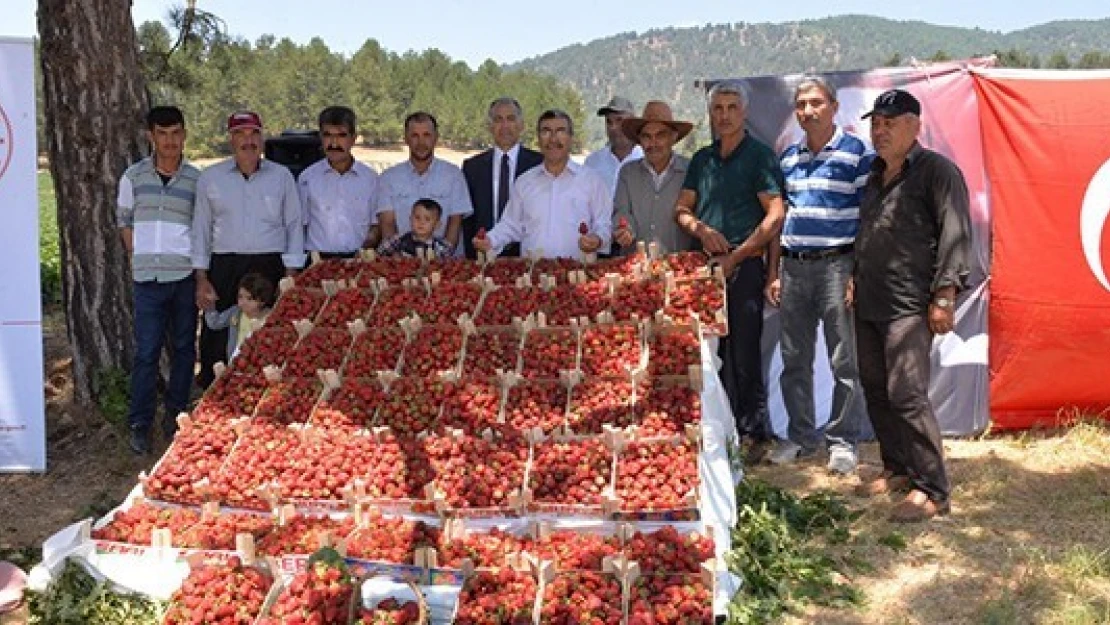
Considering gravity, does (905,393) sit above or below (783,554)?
above

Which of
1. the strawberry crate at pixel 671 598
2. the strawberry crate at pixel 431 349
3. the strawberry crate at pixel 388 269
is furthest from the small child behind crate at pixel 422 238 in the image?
the strawberry crate at pixel 671 598

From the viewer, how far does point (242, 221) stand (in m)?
5.62

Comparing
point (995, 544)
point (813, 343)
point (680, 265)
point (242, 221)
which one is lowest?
point (995, 544)

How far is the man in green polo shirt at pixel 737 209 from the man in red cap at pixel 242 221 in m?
2.19

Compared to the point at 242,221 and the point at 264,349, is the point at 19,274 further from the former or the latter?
the point at 264,349

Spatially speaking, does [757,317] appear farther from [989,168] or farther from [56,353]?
[56,353]

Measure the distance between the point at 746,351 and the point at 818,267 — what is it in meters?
0.67

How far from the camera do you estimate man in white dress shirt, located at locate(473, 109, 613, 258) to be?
559 cm

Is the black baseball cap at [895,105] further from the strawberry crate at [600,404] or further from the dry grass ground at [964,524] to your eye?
the dry grass ground at [964,524]

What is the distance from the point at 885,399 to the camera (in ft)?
16.0

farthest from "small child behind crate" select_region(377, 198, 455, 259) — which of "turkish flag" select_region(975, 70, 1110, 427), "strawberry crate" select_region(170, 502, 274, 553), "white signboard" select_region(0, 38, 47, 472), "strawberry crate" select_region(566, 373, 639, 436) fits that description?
"turkish flag" select_region(975, 70, 1110, 427)

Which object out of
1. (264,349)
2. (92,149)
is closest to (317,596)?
(264,349)

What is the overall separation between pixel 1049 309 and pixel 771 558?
118 inches

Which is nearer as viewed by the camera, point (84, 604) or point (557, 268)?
point (84, 604)
